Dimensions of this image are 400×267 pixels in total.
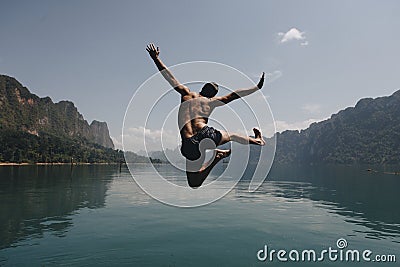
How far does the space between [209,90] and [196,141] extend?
891 millimetres

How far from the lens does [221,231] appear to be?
100 ft

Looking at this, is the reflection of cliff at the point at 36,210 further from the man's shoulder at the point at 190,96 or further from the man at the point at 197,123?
the man's shoulder at the point at 190,96

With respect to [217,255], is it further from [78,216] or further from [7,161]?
[7,161]

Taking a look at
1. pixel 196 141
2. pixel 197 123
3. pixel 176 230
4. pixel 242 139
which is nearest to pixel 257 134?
pixel 242 139

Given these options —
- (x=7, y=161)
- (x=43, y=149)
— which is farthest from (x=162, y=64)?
(x=43, y=149)

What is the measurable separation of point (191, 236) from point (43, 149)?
17031 centimetres

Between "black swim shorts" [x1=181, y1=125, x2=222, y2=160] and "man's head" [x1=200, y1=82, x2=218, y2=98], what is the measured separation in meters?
0.55

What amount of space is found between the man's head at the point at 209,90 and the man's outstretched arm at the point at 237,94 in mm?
189

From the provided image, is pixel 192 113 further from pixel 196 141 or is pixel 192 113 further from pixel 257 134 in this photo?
pixel 257 134

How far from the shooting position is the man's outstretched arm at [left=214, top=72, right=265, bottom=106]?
5488 mm

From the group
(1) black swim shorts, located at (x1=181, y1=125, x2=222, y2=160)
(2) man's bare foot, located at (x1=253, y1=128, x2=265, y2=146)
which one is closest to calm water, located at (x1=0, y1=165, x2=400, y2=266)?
(2) man's bare foot, located at (x1=253, y1=128, x2=265, y2=146)

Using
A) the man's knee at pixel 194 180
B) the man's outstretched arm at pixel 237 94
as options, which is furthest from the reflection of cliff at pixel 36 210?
the man's outstretched arm at pixel 237 94

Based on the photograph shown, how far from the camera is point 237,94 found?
556cm

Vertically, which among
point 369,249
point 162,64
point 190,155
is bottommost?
point 369,249
